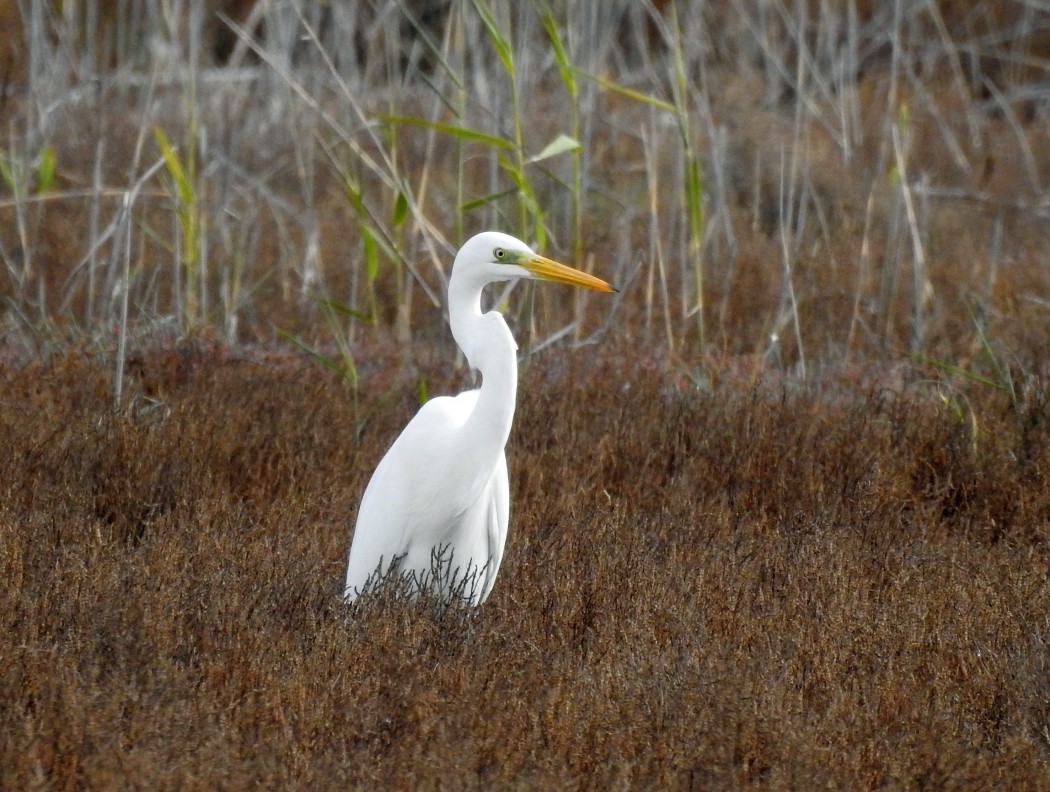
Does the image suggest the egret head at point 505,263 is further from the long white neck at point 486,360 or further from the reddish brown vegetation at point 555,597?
the reddish brown vegetation at point 555,597

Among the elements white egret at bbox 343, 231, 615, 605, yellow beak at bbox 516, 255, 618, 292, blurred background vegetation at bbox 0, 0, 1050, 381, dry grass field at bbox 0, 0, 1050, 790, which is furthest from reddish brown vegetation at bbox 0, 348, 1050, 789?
yellow beak at bbox 516, 255, 618, 292

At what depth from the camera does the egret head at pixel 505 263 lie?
9.30 feet

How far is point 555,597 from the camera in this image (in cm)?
303

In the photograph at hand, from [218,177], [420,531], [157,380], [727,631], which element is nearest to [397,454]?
[420,531]

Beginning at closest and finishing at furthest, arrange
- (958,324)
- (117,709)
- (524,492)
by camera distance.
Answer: (117,709), (524,492), (958,324)

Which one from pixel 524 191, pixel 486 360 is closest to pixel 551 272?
pixel 486 360

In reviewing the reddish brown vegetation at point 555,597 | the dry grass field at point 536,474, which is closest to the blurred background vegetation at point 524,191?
the dry grass field at point 536,474

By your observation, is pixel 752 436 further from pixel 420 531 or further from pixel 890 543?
pixel 420 531

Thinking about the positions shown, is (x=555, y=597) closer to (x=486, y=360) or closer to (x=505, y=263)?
(x=486, y=360)

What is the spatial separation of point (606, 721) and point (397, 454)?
90 centimetres

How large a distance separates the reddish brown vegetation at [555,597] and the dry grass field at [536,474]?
0.03ft

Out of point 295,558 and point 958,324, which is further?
point 958,324

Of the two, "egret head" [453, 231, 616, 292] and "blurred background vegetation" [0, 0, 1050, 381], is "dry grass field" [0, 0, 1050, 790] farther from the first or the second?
"egret head" [453, 231, 616, 292]

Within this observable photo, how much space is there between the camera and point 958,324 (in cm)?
605
